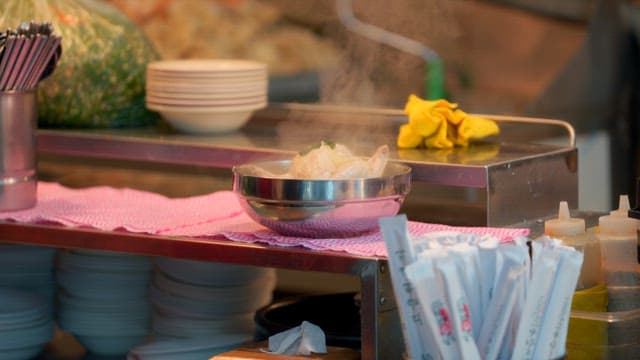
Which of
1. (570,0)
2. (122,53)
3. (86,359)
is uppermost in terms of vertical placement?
(570,0)

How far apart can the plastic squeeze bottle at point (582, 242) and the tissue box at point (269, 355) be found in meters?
0.34

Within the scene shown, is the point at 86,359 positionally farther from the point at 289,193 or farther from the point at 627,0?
the point at 627,0

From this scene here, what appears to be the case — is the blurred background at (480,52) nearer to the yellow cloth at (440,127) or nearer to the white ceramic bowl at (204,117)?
the white ceramic bowl at (204,117)

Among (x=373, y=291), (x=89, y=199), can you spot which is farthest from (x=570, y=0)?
(x=373, y=291)

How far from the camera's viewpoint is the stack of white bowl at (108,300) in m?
2.26

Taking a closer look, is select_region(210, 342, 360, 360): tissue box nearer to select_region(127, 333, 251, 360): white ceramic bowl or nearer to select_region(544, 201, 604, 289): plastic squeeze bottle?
select_region(127, 333, 251, 360): white ceramic bowl

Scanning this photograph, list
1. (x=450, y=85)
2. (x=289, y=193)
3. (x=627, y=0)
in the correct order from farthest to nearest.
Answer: (x=450, y=85) → (x=627, y=0) → (x=289, y=193)

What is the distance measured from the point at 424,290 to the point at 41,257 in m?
1.10

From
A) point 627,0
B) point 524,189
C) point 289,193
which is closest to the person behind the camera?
point 289,193

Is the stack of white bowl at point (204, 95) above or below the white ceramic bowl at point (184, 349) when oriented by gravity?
above

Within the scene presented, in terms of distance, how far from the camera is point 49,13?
247cm

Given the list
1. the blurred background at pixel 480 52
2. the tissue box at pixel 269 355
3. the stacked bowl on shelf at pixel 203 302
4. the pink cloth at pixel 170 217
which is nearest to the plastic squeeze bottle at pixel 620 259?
the pink cloth at pixel 170 217

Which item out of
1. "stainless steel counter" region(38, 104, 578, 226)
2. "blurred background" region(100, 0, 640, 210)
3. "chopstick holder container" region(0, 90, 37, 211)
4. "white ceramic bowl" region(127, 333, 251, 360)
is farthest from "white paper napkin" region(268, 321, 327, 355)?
"blurred background" region(100, 0, 640, 210)

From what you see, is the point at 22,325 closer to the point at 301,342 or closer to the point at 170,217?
the point at 170,217
